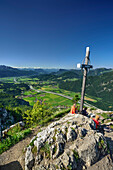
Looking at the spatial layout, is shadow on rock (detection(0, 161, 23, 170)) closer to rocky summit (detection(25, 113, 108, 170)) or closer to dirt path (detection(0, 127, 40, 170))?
dirt path (detection(0, 127, 40, 170))

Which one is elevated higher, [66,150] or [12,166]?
[66,150]

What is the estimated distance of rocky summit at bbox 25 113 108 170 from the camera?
593 cm

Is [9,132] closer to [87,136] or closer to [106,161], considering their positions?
[87,136]

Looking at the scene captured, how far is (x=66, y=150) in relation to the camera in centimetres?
645

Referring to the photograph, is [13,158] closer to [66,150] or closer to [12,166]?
[12,166]

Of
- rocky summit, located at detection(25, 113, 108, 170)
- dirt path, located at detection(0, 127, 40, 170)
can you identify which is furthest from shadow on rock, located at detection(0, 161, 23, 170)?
rocky summit, located at detection(25, 113, 108, 170)

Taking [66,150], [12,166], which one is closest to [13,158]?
[12,166]

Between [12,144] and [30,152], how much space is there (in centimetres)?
326

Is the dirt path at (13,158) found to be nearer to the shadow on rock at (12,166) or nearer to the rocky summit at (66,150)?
the shadow on rock at (12,166)

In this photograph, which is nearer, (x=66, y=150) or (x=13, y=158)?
(x=66, y=150)

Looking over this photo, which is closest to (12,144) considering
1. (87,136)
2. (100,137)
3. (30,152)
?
(30,152)

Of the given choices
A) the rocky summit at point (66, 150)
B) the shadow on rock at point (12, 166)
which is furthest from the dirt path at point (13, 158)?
the rocky summit at point (66, 150)

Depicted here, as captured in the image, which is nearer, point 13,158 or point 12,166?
point 12,166

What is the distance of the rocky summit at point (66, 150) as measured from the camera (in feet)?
19.5
